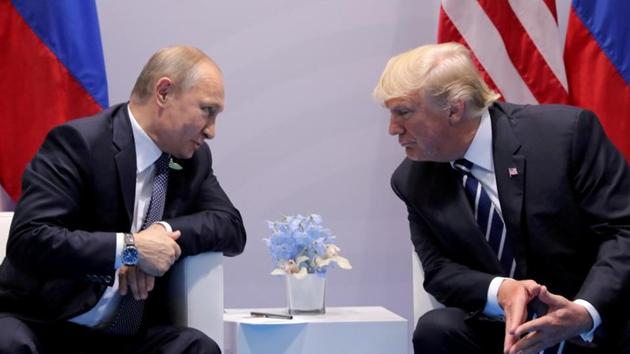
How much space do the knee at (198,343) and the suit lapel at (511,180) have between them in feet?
3.08

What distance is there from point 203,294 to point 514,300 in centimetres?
98

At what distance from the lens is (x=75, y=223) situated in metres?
3.12

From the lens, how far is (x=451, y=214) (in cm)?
306

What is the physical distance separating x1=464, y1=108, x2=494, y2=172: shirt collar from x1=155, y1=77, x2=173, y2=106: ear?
0.97 m

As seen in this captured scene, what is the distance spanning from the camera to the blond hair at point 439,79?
10.2ft

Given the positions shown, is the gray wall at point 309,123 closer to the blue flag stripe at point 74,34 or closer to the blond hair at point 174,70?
the blue flag stripe at point 74,34

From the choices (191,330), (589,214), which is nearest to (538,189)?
(589,214)

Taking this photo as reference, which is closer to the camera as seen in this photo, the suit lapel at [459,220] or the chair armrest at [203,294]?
the suit lapel at [459,220]

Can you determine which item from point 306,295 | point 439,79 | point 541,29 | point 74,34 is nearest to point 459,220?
point 439,79

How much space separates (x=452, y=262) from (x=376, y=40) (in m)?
1.74

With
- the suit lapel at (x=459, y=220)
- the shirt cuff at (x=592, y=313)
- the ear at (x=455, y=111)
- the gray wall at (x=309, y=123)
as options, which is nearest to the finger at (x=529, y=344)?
the shirt cuff at (x=592, y=313)

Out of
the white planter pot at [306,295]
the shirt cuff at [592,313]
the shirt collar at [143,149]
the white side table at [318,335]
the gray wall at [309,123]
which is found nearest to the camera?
the shirt cuff at [592,313]

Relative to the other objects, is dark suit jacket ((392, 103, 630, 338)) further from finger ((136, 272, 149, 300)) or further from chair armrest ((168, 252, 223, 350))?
finger ((136, 272, 149, 300))

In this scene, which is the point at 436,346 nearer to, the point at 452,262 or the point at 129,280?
the point at 452,262
